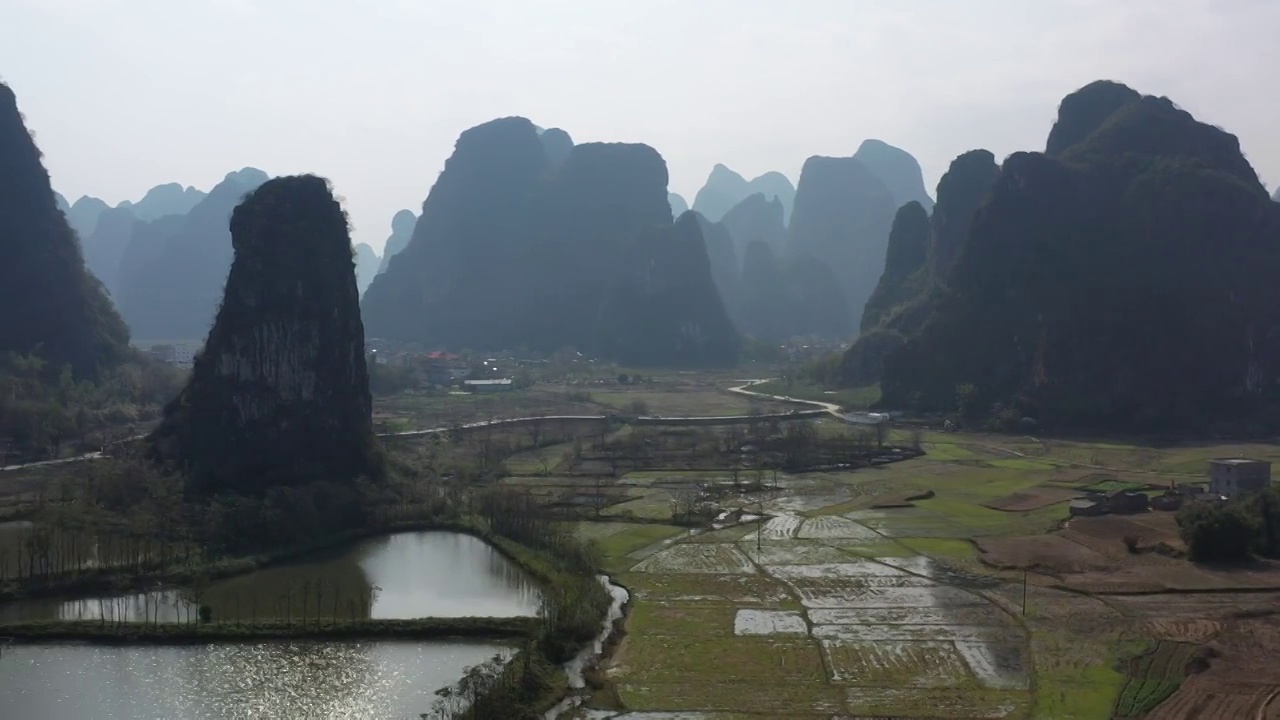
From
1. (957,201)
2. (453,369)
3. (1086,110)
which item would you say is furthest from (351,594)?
(1086,110)

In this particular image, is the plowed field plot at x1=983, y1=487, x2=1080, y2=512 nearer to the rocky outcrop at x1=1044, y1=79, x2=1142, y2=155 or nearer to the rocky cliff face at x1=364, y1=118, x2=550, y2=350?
the rocky outcrop at x1=1044, y1=79, x2=1142, y2=155

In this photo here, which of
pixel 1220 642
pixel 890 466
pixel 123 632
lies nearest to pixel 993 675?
pixel 1220 642

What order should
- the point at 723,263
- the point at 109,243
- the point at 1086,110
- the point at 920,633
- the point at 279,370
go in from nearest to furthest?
the point at 920,633 → the point at 279,370 → the point at 1086,110 → the point at 723,263 → the point at 109,243

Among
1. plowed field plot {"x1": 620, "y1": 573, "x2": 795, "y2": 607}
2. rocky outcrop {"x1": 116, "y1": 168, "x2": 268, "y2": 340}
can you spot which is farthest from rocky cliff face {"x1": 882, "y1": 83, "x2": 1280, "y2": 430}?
rocky outcrop {"x1": 116, "y1": 168, "x2": 268, "y2": 340}

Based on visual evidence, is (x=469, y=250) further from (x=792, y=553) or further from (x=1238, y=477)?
(x=1238, y=477)

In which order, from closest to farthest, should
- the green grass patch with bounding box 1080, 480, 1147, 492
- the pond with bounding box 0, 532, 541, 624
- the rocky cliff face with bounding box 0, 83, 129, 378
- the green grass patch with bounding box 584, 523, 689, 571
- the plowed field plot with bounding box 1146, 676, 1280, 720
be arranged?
1. the plowed field plot with bounding box 1146, 676, 1280, 720
2. the pond with bounding box 0, 532, 541, 624
3. the green grass patch with bounding box 584, 523, 689, 571
4. the green grass patch with bounding box 1080, 480, 1147, 492
5. the rocky cliff face with bounding box 0, 83, 129, 378

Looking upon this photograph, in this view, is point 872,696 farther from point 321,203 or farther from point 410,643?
point 321,203

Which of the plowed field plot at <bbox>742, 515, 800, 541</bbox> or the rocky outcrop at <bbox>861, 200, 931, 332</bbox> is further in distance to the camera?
the rocky outcrop at <bbox>861, 200, 931, 332</bbox>
